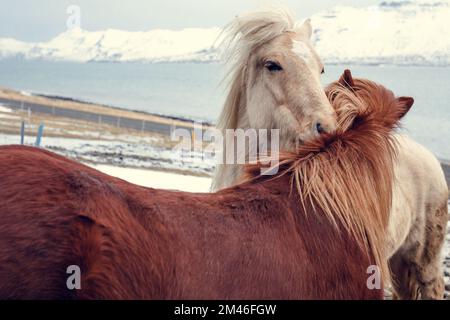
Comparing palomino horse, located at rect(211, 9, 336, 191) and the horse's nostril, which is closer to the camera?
the horse's nostril

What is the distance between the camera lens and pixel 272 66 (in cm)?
397

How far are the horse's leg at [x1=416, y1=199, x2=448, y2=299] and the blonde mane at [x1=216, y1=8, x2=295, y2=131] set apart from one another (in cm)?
187

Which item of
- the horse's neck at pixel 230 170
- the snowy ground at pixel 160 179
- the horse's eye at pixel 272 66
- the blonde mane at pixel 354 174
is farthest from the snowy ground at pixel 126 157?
the blonde mane at pixel 354 174

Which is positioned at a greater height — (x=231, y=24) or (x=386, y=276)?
(x=231, y=24)

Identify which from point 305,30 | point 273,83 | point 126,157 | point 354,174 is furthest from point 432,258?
point 126,157

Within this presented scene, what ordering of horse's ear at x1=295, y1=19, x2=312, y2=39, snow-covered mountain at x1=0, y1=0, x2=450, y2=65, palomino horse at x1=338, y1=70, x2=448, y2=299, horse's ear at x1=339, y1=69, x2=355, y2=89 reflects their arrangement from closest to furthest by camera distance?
horse's ear at x1=339, y1=69, x2=355, y2=89, horse's ear at x1=295, y1=19, x2=312, y2=39, palomino horse at x1=338, y1=70, x2=448, y2=299, snow-covered mountain at x1=0, y1=0, x2=450, y2=65

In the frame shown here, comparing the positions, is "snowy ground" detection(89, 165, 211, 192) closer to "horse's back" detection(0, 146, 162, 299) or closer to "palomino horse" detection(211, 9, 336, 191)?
"palomino horse" detection(211, 9, 336, 191)

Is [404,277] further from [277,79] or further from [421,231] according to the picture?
[277,79]

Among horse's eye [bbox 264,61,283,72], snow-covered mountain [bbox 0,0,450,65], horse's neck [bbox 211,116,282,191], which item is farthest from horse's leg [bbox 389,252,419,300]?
snow-covered mountain [bbox 0,0,450,65]

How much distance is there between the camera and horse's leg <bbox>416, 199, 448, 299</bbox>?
14.9ft

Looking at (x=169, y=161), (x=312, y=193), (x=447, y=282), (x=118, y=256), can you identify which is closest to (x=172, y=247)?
(x=118, y=256)

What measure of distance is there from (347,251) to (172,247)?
2.44 ft
